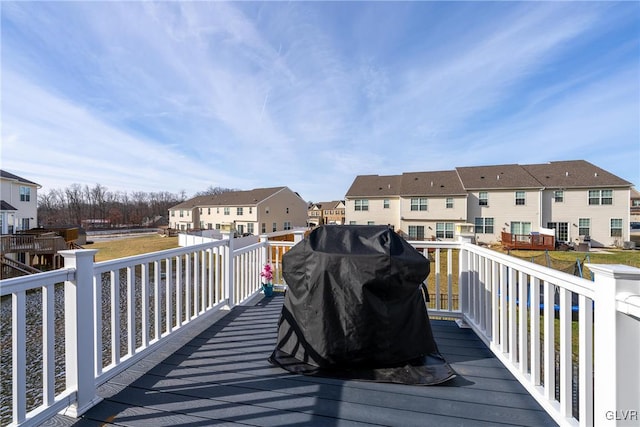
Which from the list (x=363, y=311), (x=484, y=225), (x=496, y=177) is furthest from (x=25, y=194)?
(x=496, y=177)

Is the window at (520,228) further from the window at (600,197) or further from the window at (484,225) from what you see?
the window at (600,197)

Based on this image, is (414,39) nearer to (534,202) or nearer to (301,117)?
(301,117)

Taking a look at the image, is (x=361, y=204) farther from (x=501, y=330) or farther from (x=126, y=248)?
(x=501, y=330)

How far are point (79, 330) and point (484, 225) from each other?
22.8 meters

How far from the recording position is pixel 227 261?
3395 millimetres

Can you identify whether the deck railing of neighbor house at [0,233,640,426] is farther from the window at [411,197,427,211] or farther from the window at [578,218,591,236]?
the window at [578,218,591,236]

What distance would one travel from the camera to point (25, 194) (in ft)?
65.4

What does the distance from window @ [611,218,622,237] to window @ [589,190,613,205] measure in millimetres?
1178

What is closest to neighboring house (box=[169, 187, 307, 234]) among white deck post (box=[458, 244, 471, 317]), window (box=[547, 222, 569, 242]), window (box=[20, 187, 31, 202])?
window (box=[20, 187, 31, 202])

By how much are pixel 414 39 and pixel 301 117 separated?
16.9ft

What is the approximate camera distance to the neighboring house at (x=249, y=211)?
27.2 meters

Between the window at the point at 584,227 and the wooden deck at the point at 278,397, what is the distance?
22.7m

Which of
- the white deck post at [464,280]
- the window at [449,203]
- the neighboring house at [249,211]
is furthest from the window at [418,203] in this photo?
the white deck post at [464,280]

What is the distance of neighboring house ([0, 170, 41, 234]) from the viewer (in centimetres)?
1717
